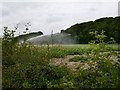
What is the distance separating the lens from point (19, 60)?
5109 mm

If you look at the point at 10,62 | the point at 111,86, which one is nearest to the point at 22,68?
the point at 10,62

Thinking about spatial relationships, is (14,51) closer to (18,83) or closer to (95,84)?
(18,83)

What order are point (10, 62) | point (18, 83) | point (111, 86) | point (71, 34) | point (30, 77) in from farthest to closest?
1. point (71, 34)
2. point (10, 62)
3. point (30, 77)
4. point (18, 83)
5. point (111, 86)

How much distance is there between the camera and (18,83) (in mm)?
3902

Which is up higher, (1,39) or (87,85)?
(1,39)

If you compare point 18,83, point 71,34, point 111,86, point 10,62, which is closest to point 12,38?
A: point 10,62

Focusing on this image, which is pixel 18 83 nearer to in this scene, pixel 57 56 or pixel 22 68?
pixel 22 68

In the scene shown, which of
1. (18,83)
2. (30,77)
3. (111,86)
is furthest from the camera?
(30,77)

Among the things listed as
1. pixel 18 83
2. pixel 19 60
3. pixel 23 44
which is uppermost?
pixel 23 44

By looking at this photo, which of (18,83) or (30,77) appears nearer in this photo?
(18,83)

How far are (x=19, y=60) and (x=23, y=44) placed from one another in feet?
2.47

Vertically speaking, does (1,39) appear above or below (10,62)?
above

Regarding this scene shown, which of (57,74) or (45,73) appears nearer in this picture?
(57,74)

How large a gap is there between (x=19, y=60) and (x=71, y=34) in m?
17.8
